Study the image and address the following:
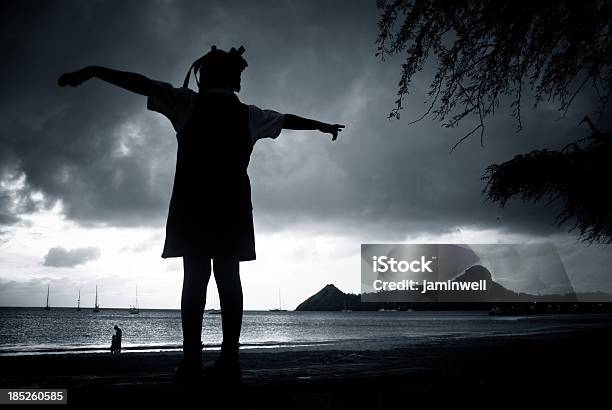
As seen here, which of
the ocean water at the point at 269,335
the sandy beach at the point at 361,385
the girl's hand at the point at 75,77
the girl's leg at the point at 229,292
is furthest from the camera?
the ocean water at the point at 269,335

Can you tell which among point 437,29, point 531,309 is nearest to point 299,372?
point 437,29

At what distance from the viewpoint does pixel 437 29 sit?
161 inches

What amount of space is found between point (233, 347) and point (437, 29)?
3.31 meters

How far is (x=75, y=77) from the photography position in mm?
2658

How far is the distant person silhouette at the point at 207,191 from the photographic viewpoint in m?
2.70

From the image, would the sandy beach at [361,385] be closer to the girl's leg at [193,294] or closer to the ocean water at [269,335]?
the girl's leg at [193,294]

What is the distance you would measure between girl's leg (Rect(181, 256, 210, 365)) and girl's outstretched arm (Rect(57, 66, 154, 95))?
113 cm

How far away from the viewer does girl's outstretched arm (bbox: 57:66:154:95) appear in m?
2.66

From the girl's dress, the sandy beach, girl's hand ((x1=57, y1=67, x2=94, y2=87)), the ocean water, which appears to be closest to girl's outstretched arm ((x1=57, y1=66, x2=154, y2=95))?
girl's hand ((x1=57, y1=67, x2=94, y2=87))

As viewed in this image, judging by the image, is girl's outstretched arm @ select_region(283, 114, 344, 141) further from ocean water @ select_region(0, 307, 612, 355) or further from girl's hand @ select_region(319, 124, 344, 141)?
ocean water @ select_region(0, 307, 612, 355)

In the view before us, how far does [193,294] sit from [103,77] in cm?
144

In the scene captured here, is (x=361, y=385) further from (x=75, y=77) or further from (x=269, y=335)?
A: (x=269, y=335)

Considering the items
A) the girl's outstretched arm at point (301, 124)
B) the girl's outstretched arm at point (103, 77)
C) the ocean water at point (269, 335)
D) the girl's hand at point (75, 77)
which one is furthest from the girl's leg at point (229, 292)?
the ocean water at point (269, 335)

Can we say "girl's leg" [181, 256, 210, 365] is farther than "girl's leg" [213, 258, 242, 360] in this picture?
No
